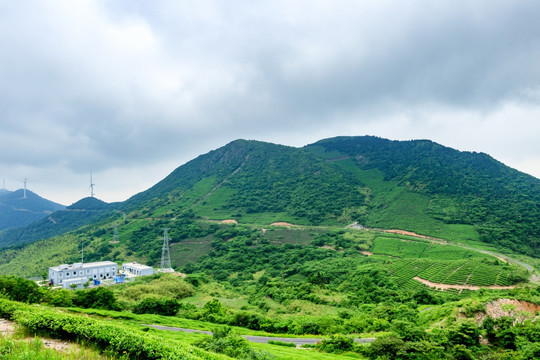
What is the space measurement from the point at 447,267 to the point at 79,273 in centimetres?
7536

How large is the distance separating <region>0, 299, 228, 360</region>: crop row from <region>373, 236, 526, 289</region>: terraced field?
53.6 m

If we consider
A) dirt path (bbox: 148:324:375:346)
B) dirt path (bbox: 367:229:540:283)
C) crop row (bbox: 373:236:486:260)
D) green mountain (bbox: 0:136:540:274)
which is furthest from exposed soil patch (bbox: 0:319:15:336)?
crop row (bbox: 373:236:486:260)

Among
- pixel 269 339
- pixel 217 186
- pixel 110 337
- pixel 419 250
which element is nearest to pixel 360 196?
pixel 419 250

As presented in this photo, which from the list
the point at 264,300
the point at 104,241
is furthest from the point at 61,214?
the point at 264,300

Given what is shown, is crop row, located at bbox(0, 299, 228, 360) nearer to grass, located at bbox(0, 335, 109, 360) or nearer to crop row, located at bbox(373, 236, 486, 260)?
grass, located at bbox(0, 335, 109, 360)

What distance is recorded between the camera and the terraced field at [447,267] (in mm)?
53125

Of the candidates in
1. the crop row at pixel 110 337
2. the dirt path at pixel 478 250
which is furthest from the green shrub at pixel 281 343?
the dirt path at pixel 478 250

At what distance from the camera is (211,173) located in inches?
7293

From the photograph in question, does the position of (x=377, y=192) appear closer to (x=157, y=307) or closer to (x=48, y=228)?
(x=157, y=307)

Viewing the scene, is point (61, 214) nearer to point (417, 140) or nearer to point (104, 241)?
point (104, 241)

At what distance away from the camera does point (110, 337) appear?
40.1ft

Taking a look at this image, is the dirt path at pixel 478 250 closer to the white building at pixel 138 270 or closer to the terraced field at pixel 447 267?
the terraced field at pixel 447 267

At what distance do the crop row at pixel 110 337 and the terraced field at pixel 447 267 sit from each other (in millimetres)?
53600

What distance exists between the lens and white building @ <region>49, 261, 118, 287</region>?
200 ft
